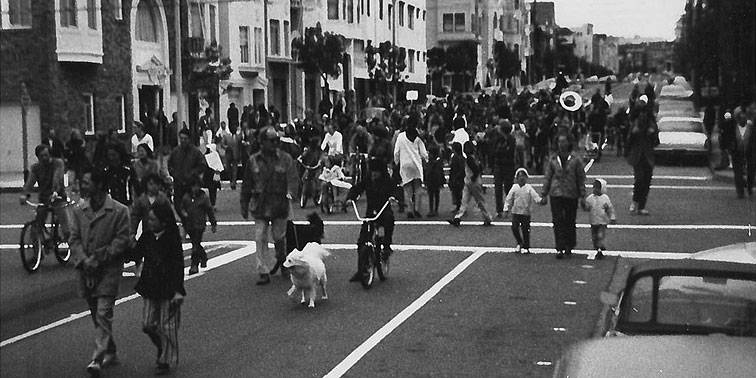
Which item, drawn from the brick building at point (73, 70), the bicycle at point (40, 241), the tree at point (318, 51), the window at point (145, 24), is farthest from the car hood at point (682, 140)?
the bicycle at point (40, 241)

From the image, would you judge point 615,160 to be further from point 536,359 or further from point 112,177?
point 536,359

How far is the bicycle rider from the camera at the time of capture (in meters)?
16.5

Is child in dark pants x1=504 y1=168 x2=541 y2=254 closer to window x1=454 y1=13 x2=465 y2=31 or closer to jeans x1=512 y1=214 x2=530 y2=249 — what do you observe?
jeans x1=512 y1=214 x2=530 y2=249

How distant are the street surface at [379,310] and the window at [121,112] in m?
20.0

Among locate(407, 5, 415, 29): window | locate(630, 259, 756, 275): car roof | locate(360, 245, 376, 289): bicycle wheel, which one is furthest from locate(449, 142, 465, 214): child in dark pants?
locate(407, 5, 415, 29): window

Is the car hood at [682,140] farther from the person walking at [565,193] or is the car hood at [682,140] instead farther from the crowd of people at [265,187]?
the person walking at [565,193]

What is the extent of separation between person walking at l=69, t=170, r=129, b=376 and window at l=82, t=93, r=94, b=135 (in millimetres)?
28561

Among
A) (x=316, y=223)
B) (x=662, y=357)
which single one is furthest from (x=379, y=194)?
(x=662, y=357)

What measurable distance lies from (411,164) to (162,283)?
1288 centimetres

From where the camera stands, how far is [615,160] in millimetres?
38562

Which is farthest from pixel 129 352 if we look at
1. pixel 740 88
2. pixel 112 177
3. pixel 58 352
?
pixel 740 88

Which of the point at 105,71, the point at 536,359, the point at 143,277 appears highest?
the point at 105,71

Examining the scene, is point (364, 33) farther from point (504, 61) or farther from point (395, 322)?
point (395, 322)

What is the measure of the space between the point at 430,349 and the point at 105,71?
3084 cm
